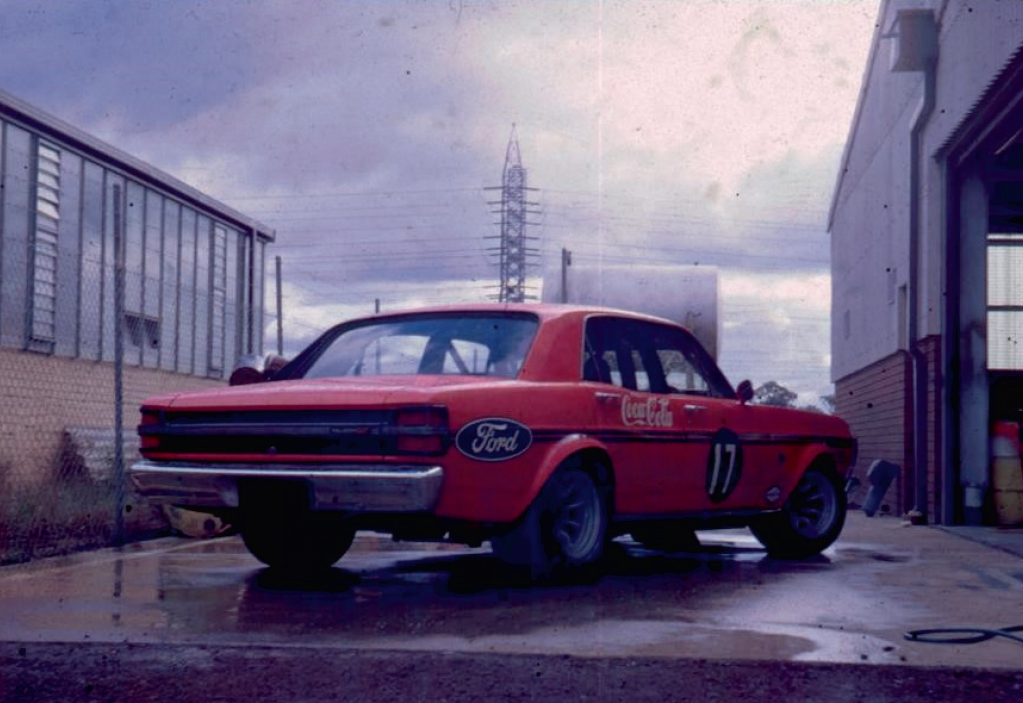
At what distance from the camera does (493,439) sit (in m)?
6.70

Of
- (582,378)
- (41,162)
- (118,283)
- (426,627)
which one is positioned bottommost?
(426,627)

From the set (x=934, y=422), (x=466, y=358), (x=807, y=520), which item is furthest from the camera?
(x=934, y=422)

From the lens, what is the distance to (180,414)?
714 centimetres

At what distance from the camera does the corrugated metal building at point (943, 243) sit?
41.6 ft

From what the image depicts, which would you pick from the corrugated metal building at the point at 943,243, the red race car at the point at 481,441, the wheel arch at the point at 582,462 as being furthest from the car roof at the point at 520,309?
the corrugated metal building at the point at 943,243

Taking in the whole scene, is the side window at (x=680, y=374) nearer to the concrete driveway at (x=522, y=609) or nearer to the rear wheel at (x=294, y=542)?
the concrete driveway at (x=522, y=609)

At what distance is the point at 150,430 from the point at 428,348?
152 cm

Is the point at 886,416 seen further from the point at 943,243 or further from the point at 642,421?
the point at 642,421

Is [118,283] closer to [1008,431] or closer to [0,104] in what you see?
[0,104]

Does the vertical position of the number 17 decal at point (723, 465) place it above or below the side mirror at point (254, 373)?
below

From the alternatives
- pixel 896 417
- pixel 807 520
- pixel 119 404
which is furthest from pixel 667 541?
pixel 896 417

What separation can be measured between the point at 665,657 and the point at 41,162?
13719 millimetres

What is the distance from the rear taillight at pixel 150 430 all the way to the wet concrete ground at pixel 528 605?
713 mm

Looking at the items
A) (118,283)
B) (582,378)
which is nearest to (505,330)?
(582,378)
